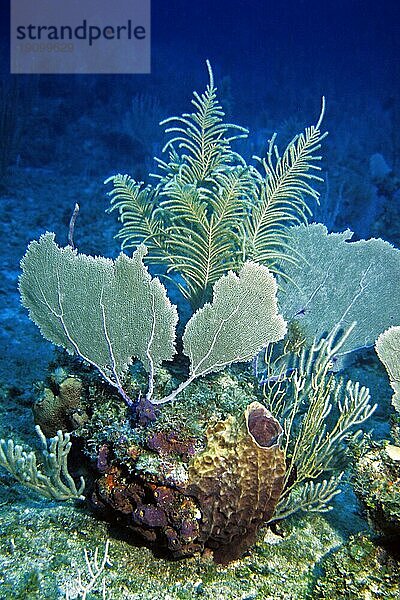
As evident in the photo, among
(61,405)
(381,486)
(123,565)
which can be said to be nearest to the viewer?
(123,565)

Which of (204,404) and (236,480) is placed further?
(204,404)

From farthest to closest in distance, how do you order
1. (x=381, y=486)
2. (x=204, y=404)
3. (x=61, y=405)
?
1. (x=61, y=405)
2. (x=204, y=404)
3. (x=381, y=486)

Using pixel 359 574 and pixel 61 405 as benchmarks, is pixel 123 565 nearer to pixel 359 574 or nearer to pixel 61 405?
pixel 61 405

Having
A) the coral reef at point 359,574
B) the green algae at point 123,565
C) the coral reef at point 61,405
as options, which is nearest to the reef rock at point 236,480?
the green algae at point 123,565

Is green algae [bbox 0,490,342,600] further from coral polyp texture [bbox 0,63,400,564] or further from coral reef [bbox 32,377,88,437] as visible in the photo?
coral reef [bbox 32,377,88,437]

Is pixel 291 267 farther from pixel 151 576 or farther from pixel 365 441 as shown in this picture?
pixel 151 576

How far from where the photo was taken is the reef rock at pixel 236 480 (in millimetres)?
2410

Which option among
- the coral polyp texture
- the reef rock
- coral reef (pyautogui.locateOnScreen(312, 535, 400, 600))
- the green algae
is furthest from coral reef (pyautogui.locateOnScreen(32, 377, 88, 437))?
coral reef (pyautogui.locateOnScreen(312, 535, 400, 600))

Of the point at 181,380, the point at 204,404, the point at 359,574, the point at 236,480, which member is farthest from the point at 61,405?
the point at 359,574

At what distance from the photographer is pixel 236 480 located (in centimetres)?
245

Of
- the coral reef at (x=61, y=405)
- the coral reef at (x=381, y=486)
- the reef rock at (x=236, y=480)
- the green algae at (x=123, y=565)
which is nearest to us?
the green algae at (x=123, y=565)

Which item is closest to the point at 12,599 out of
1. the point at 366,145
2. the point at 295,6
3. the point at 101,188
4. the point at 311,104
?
the point at 101,188

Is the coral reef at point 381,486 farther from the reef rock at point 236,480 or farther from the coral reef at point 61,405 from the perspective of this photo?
the coral reef at point 61,405

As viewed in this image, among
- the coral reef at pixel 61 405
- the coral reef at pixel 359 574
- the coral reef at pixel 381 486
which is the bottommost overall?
the coral reef at pixel 359 574
